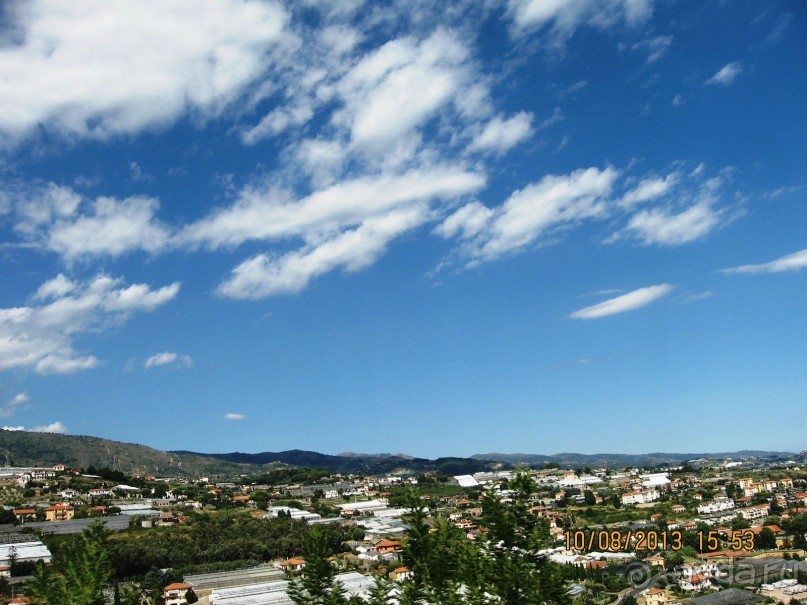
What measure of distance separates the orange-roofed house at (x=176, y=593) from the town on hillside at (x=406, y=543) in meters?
0.08

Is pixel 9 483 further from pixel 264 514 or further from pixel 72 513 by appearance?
pixel 264 514

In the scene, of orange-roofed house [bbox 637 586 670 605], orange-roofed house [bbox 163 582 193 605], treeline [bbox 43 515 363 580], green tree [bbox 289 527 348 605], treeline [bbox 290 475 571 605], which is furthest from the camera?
treeline [bbox 43 515 363 580]

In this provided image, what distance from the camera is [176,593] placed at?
42906mm

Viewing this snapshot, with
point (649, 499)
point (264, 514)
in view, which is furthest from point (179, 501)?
point (649, 499)

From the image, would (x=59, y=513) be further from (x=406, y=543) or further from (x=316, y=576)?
(x=406, y=543)

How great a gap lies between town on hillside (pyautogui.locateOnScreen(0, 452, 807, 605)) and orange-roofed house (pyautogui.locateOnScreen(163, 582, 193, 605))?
0.08m

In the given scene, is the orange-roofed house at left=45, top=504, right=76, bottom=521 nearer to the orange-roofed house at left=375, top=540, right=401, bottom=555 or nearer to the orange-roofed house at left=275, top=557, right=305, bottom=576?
the orange-roofed house at left=275, top=557, right=305, bottom=576

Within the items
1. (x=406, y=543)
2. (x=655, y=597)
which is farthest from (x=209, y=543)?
(x=406, y=543)

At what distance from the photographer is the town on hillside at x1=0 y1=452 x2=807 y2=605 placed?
49.4 ft

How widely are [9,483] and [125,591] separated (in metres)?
92.0

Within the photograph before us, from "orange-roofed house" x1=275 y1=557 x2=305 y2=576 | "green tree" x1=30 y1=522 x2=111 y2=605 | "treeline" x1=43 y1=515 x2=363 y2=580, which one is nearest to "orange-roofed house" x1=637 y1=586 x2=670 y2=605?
"treeline" x1=43 y1=515 x2=363 y2=580

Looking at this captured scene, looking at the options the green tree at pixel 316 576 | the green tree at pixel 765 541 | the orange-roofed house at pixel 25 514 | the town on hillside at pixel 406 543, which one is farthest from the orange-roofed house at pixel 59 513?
the green tree at pixel 765 541

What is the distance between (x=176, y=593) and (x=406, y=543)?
34178 mm

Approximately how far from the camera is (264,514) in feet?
251
